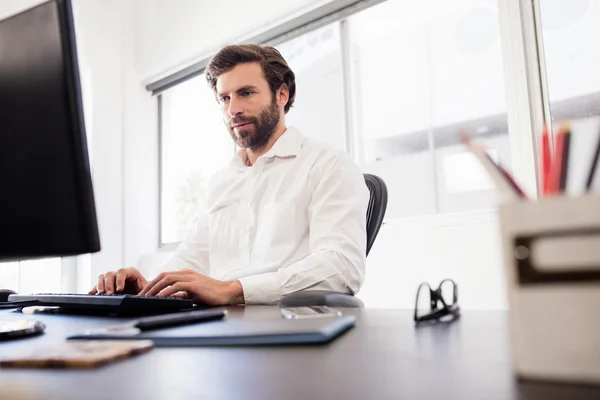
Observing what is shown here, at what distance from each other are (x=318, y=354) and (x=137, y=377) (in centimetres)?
14

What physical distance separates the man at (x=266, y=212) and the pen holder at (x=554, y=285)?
0.78 meters

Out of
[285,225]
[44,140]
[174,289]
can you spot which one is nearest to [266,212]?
[285,225]

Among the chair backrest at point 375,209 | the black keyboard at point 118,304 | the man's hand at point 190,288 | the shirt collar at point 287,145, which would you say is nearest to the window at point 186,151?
the shirt collar at point 287,145

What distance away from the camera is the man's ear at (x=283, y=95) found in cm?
180

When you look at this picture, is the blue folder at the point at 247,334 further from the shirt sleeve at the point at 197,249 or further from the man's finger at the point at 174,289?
the shirt sleeve at the point at 197,249

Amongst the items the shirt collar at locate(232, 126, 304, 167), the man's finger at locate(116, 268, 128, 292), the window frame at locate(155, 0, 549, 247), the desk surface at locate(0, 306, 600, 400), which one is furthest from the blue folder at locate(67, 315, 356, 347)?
the window frame at locate(155, 0, 549, 247)

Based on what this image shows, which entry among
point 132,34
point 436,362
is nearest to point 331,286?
point 436,362

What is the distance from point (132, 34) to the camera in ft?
11.2

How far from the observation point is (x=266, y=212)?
1.56 m

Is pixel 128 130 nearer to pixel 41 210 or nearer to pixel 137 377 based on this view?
pixel 41 210

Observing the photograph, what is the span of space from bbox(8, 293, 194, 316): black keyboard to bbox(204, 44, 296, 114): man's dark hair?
1.04m

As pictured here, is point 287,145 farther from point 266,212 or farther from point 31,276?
point 31,276

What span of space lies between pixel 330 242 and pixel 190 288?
456 millimetres

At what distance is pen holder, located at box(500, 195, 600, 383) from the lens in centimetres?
29
